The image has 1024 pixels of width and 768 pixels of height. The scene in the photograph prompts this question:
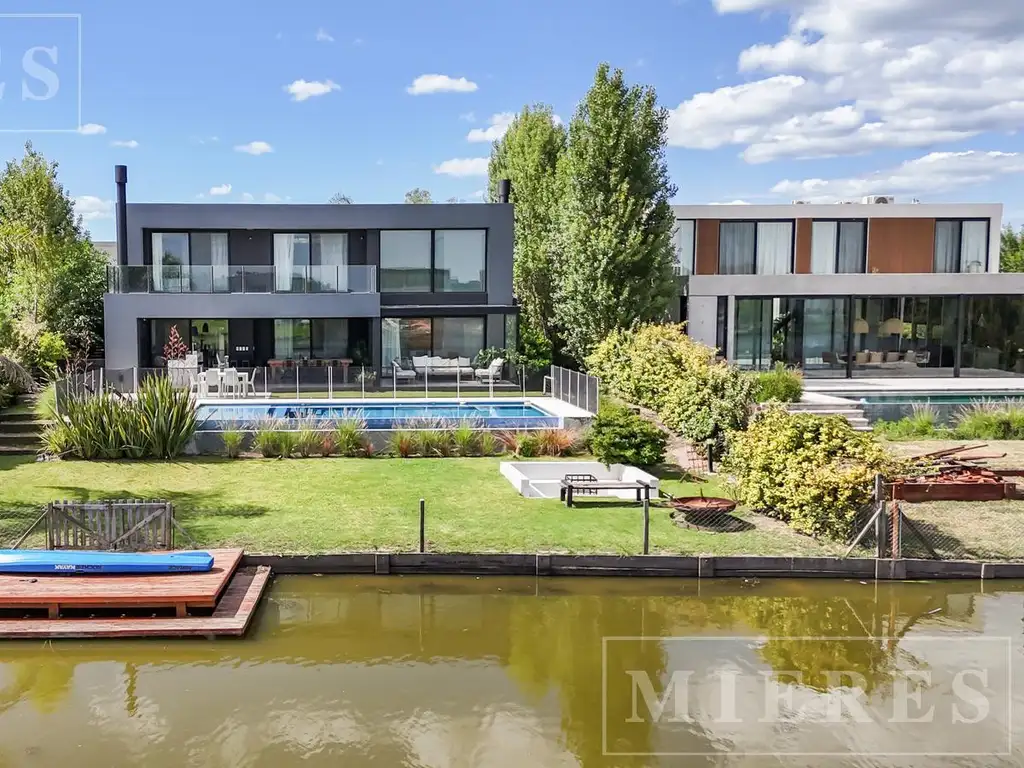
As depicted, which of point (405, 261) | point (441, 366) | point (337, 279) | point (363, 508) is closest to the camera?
point (363, 508)

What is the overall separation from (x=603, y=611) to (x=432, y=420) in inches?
382

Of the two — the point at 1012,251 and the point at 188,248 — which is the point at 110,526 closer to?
the point at 188,248

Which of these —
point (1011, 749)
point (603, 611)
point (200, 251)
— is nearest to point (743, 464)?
point (603, 611)

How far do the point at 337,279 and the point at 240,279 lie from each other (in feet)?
9.37

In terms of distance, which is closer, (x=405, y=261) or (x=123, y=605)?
(x=123, y=605)

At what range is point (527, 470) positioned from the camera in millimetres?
17531

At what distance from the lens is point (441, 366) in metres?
29.7

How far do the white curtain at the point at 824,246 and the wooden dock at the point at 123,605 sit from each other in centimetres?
2747

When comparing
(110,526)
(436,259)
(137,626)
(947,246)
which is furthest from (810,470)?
(947,246)

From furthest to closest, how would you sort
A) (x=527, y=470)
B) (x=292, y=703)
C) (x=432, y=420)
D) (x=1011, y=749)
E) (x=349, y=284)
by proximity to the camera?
(x=349, y=284)
(x=432, y=420)
(x=527, y=470)
(x=292, y=703)
(x=1011, y=749)

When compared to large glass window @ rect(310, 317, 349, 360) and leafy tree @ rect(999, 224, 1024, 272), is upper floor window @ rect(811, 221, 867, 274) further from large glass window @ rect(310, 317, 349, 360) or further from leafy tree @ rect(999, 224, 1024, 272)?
leafy tree @ rect(999, 224, 1024, 272)

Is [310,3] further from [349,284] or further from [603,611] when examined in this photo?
[603,611]

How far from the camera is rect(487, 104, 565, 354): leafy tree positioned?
3580cm

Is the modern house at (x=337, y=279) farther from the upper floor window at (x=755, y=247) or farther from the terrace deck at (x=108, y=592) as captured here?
the terrace deck at (x=108, y=592)
